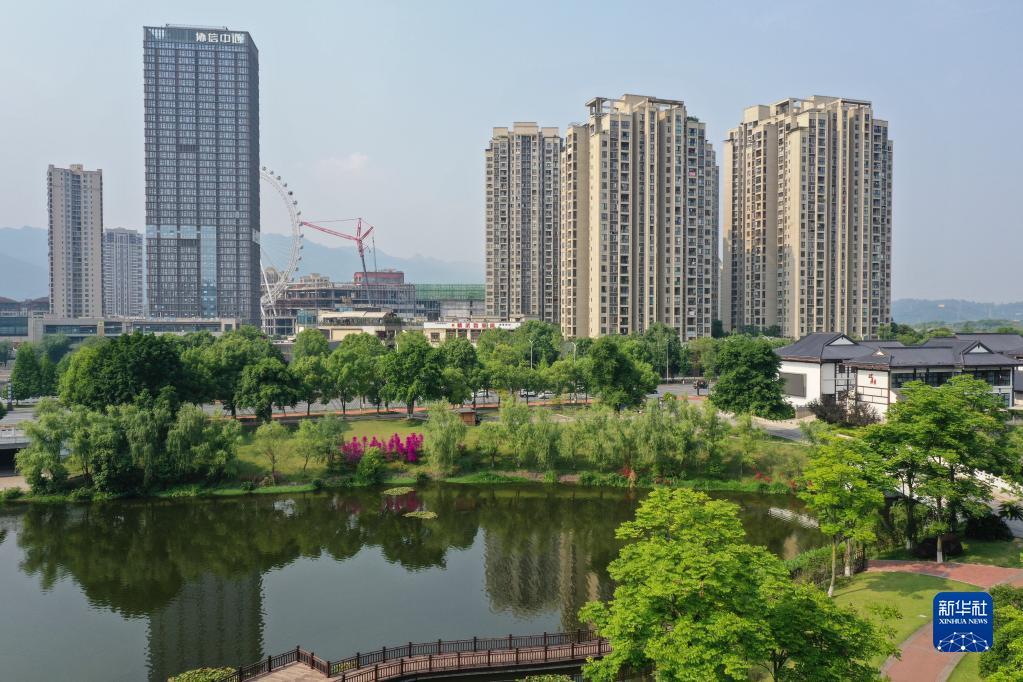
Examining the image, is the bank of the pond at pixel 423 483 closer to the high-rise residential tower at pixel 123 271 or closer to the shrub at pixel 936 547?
the shrub at pixel 936 547

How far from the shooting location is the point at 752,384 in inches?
1795

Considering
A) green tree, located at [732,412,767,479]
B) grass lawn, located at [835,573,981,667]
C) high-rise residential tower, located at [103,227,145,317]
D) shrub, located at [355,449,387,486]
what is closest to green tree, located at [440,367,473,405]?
shrub, located at [355,449,387,486]

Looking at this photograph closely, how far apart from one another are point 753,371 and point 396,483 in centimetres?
2360

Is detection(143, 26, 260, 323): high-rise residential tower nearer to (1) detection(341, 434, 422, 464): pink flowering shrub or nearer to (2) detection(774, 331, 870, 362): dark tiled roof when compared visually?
A: (1) detection(341, 434, 422, 464): pink flowering shrub

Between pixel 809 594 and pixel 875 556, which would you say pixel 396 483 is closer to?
pixel 875 556

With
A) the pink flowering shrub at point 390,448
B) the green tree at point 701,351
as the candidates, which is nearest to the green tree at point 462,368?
the pink flowering shrub at point 390,448

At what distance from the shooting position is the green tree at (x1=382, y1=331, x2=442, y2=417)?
47688 millimetres

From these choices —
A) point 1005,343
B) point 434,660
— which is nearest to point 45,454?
point 434,660

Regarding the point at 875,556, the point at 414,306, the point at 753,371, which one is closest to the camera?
the point at 875,556

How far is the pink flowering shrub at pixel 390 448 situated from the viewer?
A: 133ft

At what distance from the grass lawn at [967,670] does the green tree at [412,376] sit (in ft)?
115

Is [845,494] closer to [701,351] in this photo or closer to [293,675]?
[293,675]

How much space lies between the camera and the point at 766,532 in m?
31.2

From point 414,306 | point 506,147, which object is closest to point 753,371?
point 506,147
